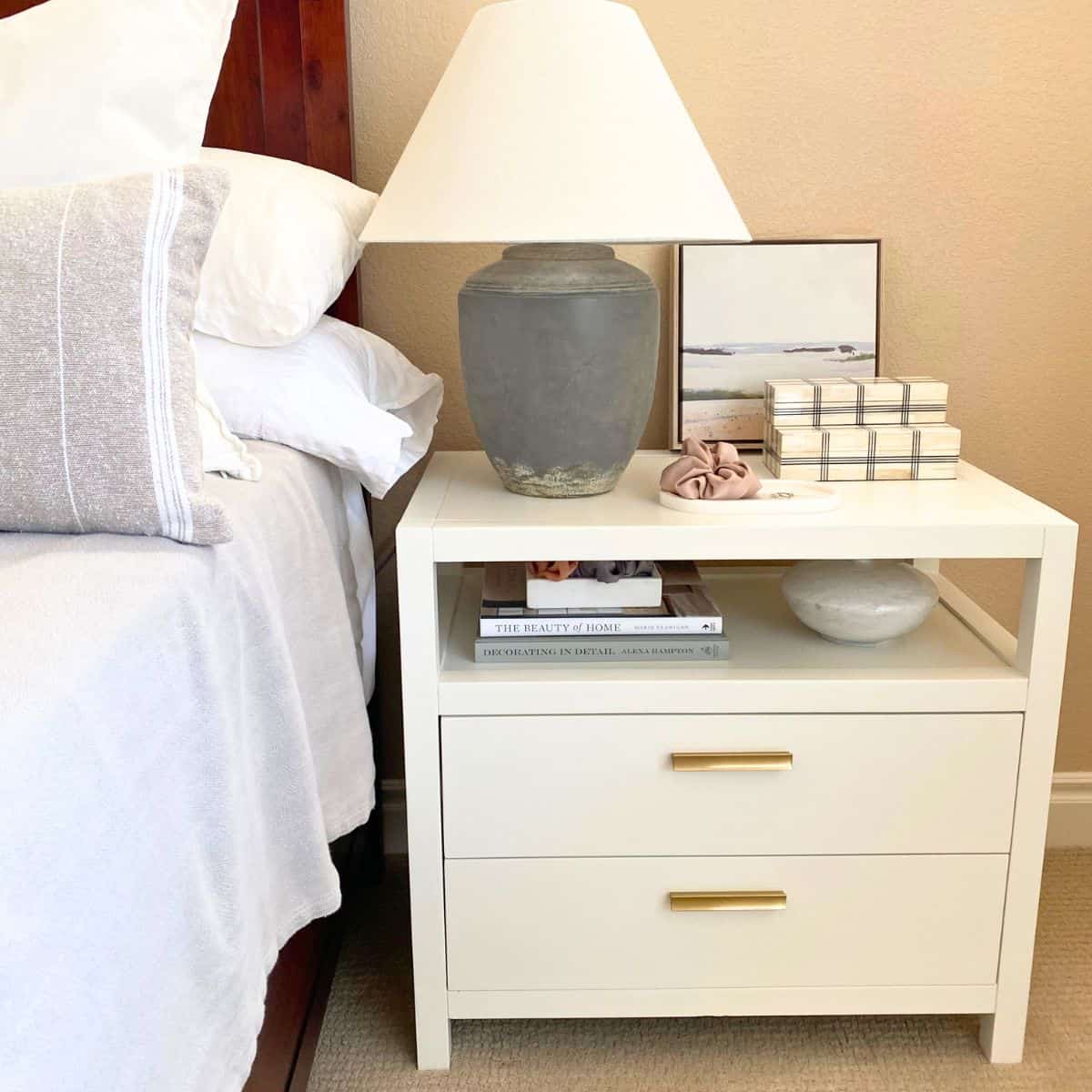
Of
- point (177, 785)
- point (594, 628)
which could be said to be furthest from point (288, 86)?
point (177, 785)

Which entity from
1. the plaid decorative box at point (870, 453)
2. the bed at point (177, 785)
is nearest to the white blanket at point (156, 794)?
the bed at point (177, 785)

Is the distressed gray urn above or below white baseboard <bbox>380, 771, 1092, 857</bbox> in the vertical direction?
above

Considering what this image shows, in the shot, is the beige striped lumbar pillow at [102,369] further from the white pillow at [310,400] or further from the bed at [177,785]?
the white pillow at [310,400]

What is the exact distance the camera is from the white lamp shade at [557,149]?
3.67 ft

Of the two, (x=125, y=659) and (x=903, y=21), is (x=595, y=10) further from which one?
(x=125, y=659)

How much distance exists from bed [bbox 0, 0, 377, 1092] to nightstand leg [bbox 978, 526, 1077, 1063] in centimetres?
70

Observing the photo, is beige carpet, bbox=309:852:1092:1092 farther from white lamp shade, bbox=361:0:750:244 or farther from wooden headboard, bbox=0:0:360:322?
wooden headboard, bbox=0:0:360:322

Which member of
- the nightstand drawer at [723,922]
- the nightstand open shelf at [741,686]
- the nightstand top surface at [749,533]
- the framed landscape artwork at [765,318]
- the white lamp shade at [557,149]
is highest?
the white lamp shade at [557,149]

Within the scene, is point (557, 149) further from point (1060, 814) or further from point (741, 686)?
point (1060, 814)

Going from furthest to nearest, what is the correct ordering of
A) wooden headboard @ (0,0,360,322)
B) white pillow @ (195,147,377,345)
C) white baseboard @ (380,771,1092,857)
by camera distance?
white baseboard @ (380,771,1092,857) < wooden headboard @ (0,0,360,322) < white pillow @ (195,147,377,345)

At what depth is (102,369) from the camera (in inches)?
31.9

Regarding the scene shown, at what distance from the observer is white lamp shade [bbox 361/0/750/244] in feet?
3.67

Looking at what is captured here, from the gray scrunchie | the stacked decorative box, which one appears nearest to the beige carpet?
the gray scrunchie

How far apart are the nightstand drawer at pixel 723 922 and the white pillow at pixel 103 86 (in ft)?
2.61
